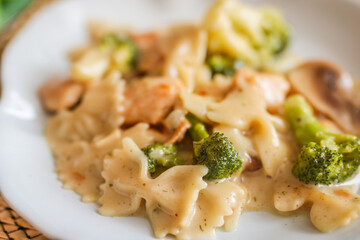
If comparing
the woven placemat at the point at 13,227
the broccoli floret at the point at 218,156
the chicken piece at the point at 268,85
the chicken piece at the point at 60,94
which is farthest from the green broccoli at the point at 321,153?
the chicken piece at the point at 60,94

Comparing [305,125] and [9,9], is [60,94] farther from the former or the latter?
[305,125]

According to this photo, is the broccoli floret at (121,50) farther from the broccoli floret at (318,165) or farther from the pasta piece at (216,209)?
the broccoli floret at (318,165)

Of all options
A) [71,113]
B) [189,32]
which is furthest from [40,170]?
[189,32]

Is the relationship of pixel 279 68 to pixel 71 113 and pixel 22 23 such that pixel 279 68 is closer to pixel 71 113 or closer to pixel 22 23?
pixel 71 113

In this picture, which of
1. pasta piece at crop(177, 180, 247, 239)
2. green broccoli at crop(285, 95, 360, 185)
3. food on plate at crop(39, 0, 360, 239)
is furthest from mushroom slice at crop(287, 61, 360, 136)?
pasta piece at crop(177, 180, 247, 239)

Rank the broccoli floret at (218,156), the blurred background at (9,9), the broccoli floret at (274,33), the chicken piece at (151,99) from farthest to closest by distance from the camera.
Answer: the blurred background at (9,9) < the broccoli floret at (274,33) < the chicken piece at (151,99) < the broccoli floret at (218,156)

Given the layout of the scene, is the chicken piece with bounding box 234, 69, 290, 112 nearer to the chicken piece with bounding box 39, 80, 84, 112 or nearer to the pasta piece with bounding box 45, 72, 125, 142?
the pasta piece with bounding box 45, 72, 125, 142
